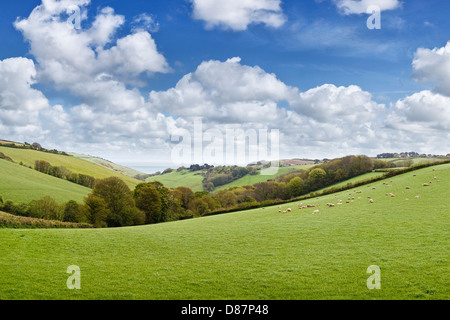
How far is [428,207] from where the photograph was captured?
2483cm

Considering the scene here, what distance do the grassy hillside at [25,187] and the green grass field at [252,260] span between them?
67029mm

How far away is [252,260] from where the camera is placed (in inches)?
621

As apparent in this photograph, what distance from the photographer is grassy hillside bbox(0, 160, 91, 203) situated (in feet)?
250

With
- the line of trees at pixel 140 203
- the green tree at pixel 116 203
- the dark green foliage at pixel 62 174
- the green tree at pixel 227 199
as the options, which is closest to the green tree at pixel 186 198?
the line of trees at pixel 140 203

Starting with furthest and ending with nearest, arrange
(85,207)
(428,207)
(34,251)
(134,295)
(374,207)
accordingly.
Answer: (85,207)
(374,207)
(428,207)
(34,251)
(134,295)

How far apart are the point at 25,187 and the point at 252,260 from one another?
296ft

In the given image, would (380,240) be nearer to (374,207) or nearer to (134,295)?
(374,207)

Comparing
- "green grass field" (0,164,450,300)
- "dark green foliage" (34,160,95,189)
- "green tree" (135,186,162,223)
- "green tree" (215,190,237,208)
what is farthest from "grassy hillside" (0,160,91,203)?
"green grass field" (0,164,450,300)

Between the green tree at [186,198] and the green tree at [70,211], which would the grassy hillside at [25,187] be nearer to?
the green tree at [70,211]

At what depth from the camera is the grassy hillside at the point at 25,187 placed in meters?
76.2

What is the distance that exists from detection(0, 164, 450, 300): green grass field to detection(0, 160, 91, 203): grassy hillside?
67.0 metres

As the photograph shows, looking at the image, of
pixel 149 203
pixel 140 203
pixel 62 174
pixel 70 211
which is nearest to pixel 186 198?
pixel 149 203
